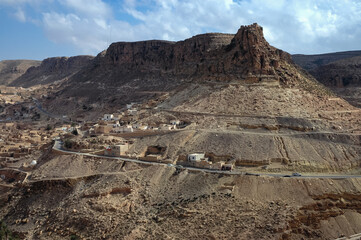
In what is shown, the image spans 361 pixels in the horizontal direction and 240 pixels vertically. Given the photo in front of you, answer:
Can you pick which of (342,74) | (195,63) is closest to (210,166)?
(195,63)

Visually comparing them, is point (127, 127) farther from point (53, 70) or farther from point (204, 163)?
point (53, 70)

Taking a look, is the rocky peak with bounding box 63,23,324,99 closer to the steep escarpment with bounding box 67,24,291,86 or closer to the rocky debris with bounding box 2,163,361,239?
the steep escarpment with bounding box 67,24,291,86

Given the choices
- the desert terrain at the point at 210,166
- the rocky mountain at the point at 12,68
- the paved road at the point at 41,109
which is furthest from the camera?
the rocky mountain at the point at 12,68

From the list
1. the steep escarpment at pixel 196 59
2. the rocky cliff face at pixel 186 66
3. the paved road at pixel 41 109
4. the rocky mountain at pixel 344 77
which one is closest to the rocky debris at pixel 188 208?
the rocky cliff face at pixel 186 66

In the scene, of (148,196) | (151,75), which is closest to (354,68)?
(151,75)

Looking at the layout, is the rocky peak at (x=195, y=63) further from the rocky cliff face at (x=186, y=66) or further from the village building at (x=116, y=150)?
the village building at (x=116, y=150)

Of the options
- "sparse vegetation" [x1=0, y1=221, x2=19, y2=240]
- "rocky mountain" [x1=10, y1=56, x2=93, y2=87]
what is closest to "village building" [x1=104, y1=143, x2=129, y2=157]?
"sparse vegetation" [x1=0, y1=221, x2=19, y2=240]
